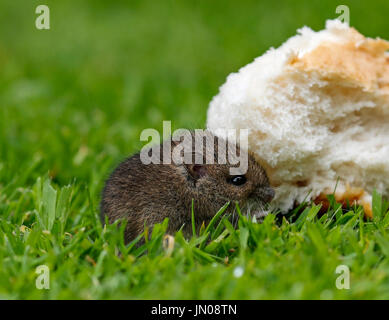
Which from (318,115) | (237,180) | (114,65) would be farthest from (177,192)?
(114,65)

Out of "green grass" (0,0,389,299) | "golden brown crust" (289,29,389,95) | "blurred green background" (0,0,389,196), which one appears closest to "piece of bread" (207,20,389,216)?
"golden brown crust" (289,29,389,95)

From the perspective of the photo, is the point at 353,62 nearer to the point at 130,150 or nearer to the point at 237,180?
the point at 237,180

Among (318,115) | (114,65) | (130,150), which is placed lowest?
(318,115)

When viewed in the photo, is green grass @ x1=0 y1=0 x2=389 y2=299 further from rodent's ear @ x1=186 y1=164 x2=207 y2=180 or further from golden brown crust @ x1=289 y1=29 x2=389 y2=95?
golden brown crust @ x1=289 y1=29 x2=389 y2=95

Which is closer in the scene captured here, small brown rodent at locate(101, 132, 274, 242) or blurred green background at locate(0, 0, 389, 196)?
small brown rodent at locate(101, 132, 274, 242)

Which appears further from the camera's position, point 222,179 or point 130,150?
point 130,150

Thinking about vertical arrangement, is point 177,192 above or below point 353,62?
below

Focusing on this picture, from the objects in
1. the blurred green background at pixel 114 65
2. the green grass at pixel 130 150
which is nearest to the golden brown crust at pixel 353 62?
the green grass at pixel 130 150
